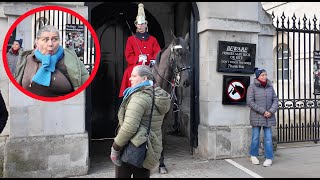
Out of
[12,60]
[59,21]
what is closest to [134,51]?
[59,21]

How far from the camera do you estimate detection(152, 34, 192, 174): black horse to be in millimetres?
5400

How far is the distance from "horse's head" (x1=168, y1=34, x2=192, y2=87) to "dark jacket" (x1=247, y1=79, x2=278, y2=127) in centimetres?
169

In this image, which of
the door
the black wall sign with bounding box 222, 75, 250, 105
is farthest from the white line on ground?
the door

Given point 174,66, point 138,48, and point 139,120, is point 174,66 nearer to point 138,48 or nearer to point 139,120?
point 138,48

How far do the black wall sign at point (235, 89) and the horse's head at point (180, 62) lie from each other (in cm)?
151

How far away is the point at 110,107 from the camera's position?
923cm

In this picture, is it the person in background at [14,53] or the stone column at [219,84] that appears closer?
the person in background at [14,53]

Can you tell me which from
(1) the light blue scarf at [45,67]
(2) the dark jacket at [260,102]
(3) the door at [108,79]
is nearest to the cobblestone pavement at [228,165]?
(2) the dark jacket at [260,102]

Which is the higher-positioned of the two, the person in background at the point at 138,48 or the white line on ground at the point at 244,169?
the person in background at the point at 138,48

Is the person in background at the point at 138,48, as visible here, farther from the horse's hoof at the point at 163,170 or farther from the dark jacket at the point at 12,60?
the dark jacket at the point at 12,60

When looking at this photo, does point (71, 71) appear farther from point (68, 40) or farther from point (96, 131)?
point (96, 131)

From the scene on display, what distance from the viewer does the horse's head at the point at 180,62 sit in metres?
5.37

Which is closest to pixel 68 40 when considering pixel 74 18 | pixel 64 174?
pixel 74 18

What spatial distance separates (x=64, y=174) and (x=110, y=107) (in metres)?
3.92
